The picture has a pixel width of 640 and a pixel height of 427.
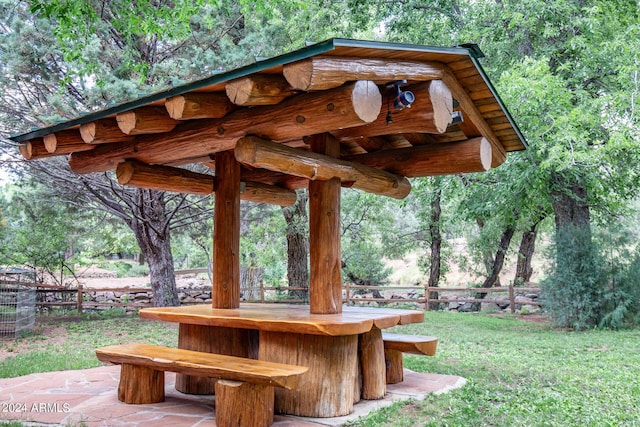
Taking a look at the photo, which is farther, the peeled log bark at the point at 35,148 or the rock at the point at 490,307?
the rock at the point at 490,307

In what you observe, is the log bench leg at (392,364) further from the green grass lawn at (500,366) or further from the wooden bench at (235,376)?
the wooden bench at (235,376)

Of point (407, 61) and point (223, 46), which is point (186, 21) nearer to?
point (223, 46)

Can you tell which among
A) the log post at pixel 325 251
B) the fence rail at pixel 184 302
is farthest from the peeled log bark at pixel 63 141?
the fence rail at pixel 184 302

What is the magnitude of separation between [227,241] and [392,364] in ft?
7.18

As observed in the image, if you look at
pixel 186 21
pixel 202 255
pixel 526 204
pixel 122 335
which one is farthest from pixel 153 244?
pixel 202 255

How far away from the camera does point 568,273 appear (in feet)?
35.9

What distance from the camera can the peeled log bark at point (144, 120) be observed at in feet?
14.7

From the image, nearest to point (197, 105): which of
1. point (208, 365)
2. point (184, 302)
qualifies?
point (208, 365)

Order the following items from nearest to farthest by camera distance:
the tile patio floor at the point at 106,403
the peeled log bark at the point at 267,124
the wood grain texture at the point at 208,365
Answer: the wood grain texture at the point at 208,365
the peeled log bark at the point at 267,124
the tile patio floor at the point at 106,403

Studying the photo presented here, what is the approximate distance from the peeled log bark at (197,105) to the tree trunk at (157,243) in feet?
25.5

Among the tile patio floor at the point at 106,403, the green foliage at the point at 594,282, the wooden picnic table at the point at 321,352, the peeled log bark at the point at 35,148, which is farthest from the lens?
the green foliage at the point at 594,282

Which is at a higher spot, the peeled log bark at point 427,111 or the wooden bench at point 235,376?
the peeled log bark at point 427,111

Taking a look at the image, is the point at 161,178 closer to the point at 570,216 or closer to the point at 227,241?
the point at 227,241

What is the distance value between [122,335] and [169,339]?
138 centimetres
